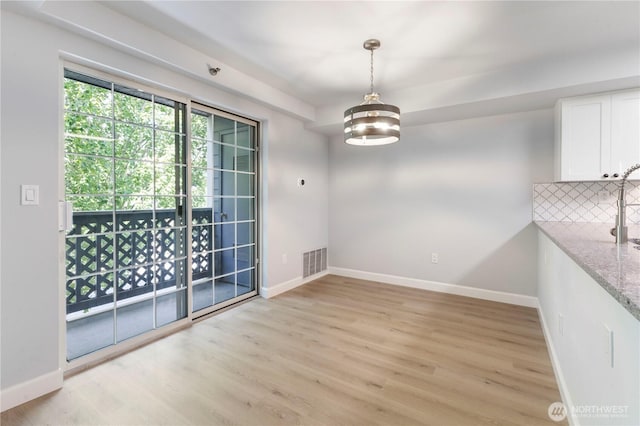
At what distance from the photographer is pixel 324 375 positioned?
213 cm

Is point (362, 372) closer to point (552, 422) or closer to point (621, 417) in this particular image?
point (552, 422)

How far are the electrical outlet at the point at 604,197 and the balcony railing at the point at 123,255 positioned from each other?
4.20m

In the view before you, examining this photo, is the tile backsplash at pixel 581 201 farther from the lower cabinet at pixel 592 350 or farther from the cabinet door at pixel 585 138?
the lower cabinet at pixel 592 350

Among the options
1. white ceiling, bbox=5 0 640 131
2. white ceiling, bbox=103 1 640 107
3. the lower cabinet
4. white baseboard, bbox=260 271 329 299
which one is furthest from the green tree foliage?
the lower cabinet

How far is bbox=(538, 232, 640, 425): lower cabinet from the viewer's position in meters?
0.93

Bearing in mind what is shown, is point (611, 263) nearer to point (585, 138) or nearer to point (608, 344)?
point (608, 344)

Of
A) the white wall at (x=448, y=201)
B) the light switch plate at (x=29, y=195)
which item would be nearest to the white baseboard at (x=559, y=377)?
the white wall at (x=448, y=201)

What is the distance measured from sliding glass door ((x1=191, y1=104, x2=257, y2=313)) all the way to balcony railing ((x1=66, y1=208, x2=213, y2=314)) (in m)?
0.14

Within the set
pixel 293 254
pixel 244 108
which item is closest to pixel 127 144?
pixel 244 108

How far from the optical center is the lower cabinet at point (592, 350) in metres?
0.93

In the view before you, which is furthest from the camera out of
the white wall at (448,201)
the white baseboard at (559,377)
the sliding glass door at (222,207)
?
the white wall at (448,201)

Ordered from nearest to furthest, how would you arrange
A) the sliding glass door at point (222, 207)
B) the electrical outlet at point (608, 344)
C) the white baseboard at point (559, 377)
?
the electrical outlet at point (608, 344) → the white baseboard at point (559, 377) → the sliding glass door at point (222, 207)

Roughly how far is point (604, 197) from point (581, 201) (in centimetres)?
19

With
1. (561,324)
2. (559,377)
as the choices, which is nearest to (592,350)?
(561,324)
